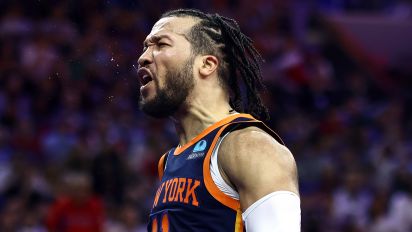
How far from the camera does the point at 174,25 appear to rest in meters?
3.13

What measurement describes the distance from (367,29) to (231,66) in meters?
11.6

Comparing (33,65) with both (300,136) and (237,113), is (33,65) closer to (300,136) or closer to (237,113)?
(300,136)

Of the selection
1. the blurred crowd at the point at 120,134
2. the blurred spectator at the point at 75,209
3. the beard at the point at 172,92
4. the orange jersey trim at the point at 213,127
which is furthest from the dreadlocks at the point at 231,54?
the blurred spectator at the point at 75,209

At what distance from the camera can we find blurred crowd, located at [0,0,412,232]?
688 cm

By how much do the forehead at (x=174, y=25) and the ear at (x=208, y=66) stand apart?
0.14m

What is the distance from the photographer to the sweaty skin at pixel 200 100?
260 cm

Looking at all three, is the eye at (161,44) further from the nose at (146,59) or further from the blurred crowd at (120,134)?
the blurred crowd at (120,134)

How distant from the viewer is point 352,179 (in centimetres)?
877

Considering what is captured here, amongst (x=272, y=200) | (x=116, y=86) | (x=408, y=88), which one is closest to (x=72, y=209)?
(x=116, y=86)

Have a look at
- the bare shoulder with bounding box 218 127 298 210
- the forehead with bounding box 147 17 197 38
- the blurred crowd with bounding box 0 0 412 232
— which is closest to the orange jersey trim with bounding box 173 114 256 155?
the bare shoulder with bounding box 218 127 298 210

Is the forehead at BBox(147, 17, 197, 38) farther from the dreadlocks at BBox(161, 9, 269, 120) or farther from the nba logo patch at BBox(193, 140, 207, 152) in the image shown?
the nba logo patch at BBox(193, 140, 207, 152)

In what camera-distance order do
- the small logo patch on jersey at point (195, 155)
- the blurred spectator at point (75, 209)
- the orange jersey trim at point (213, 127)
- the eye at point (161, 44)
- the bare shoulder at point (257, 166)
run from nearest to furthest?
the bare shoulder at point (257, 166), the small logo patch on jersey at point (195, 155), the orange jersey trim at point (213, 127), the eye at point (161, 44), the blurred spectator at point (75, 209)

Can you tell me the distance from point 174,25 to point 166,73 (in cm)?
23

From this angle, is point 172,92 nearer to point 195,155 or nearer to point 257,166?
point 195,155
